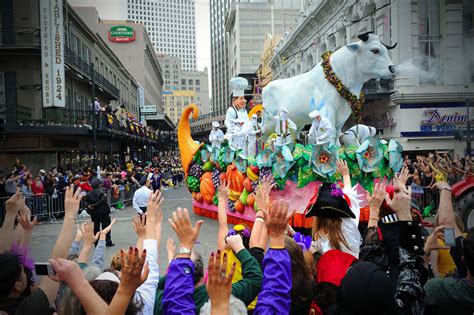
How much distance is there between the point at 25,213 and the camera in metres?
3.57

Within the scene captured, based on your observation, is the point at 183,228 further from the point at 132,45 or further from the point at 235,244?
the point at 132,45

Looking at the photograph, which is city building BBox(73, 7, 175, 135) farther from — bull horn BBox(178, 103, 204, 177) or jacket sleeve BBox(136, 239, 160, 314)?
jacket sleeve BBox(136, 239, 160, 314)

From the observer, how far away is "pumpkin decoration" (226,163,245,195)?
1082 centimetres

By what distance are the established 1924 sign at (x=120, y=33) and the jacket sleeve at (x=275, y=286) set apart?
27.3 metres

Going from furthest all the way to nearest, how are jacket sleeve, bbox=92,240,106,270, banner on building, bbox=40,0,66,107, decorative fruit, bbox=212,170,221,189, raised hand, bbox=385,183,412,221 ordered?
decorative fruit, bbox=212,170,221,189 < banner on building, bbox=40,0,66,107 < jacket sleeve, bbox=92,240,106,270 < raised hand, bbox=385,183,412,221

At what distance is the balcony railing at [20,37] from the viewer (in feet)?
17.4

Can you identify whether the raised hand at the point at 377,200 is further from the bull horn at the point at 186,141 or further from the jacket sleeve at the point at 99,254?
the bull horn at the point at 186,141

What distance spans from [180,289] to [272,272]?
50 cm

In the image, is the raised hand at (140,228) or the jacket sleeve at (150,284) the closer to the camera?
the jacket sleeve at (150,284)

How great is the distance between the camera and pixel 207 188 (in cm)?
1254

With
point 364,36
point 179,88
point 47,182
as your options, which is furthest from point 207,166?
point 179,88

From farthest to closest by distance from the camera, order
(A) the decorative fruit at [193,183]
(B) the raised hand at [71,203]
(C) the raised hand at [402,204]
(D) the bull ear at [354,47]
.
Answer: (A) the decorative fruit at [193,183] → (D) the bull ear at [354,47] → (B) the raised hand at [71,203] → (C) the raised hand at [402,204]

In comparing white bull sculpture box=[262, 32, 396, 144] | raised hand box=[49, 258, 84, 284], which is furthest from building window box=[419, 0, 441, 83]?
raised hand box=[49, 258, 84, 284]

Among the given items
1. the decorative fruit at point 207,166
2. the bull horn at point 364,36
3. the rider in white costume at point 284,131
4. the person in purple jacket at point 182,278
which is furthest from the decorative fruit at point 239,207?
the person in purple jacket at point 182,278
